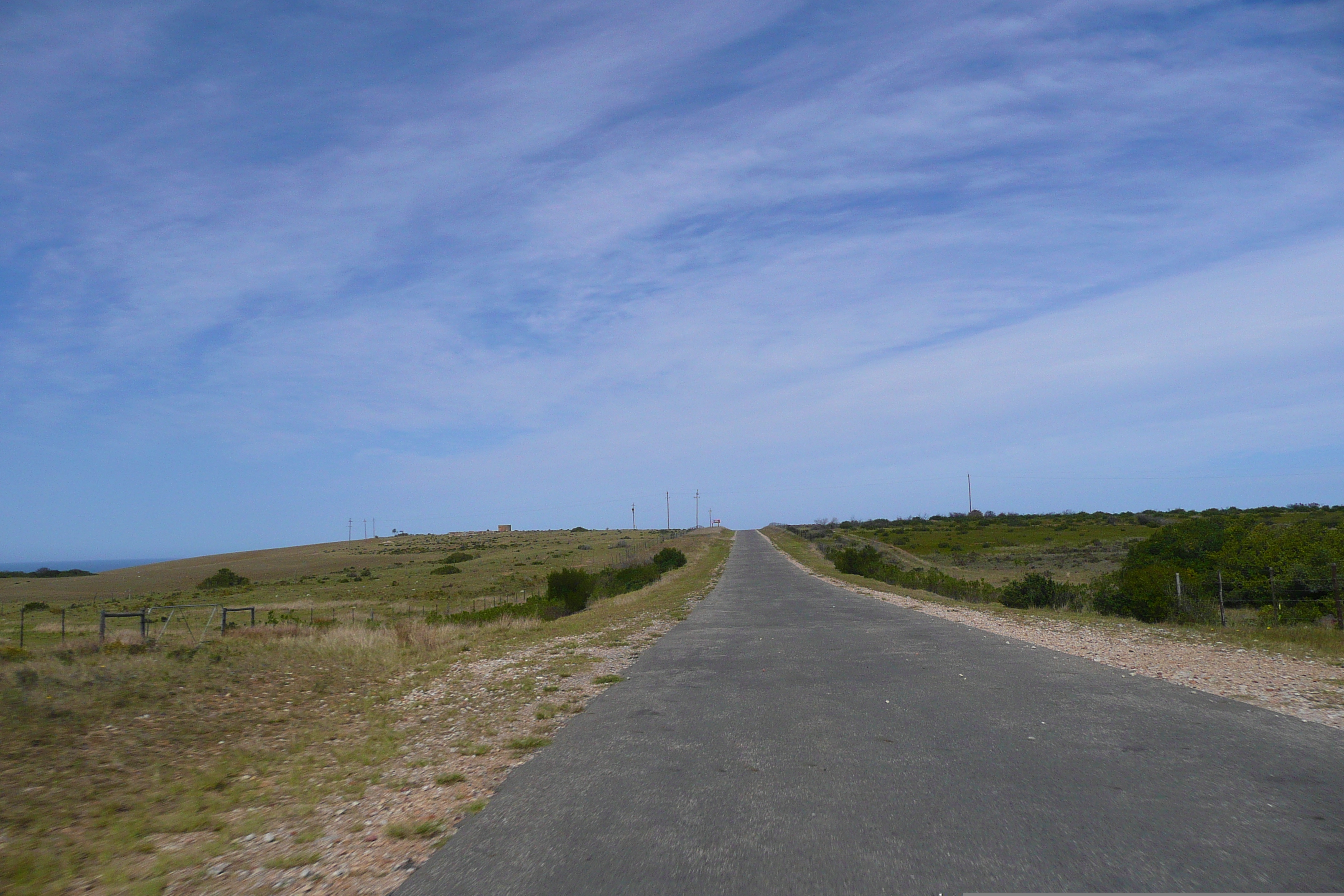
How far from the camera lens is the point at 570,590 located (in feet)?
112

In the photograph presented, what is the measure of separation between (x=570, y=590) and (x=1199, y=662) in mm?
25891

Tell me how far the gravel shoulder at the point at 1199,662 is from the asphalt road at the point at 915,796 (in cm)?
63

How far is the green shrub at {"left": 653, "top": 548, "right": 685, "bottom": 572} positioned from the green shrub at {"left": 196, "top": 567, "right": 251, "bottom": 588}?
3748 centimetres

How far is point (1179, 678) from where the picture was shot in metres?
10.2

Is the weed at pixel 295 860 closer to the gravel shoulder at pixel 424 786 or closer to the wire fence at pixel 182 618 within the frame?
the gravel shoulder at pixel 424 786

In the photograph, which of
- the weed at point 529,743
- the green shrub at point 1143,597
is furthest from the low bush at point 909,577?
the weed at point 529,743

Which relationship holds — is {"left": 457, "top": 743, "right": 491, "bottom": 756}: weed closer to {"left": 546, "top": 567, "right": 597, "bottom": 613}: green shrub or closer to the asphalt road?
the asphalt road

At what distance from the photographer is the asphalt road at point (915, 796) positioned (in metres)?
4.39

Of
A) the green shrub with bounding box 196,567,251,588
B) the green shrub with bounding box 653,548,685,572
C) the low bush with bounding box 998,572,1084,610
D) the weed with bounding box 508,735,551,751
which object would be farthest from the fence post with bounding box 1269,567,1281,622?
the green shrub with bounding box 196,567,251,588

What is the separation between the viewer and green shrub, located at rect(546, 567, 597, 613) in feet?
108

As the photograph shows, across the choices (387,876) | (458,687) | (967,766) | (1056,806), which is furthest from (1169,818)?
(458,687)

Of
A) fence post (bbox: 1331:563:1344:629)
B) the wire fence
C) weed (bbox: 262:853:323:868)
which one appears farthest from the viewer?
the wire fence

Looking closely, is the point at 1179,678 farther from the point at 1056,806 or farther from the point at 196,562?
the point at 196,562

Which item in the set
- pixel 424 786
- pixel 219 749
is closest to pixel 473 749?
pixel 424 786
